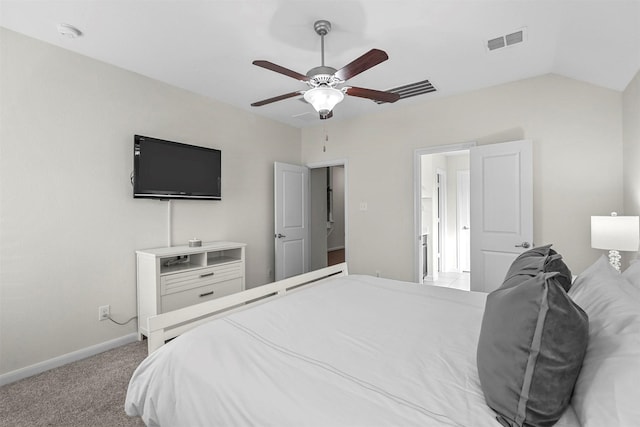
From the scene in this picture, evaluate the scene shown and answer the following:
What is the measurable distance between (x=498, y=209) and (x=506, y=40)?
1.58m

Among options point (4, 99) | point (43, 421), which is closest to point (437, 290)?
point (43, 421)

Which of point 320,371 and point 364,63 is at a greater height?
point 364,63

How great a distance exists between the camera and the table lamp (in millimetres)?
2184

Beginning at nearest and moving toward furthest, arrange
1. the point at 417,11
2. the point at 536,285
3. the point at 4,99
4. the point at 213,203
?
the point at 536,285 < the point at 417,11 < the point at 4,99 < the point at 213,203

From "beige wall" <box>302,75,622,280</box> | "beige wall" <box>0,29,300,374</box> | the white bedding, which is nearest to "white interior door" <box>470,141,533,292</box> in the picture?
"beige wall" <box>302,75,622,280</box>

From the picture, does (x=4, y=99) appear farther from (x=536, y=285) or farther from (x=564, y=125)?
(x=564, y=125)

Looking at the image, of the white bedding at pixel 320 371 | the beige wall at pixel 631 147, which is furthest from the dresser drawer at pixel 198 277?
the beige wall at pixel 631 147

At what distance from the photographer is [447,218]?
5832 mm

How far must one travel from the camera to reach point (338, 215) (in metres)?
8.30

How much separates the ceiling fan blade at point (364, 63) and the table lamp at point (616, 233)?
210 centimetres

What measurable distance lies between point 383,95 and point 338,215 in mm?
6186

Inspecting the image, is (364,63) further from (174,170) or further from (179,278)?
(179,278)

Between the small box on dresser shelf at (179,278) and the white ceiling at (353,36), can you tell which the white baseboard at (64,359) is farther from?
the white ceiling at (353,36)

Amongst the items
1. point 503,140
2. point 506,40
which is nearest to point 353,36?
point 506,40
